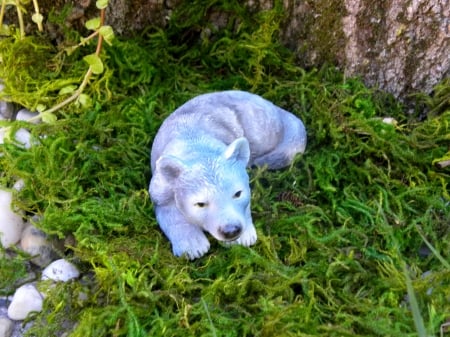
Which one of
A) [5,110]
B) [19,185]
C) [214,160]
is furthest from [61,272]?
[5,110]

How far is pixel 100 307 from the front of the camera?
6.49ft

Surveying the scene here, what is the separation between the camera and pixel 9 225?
2248 mm

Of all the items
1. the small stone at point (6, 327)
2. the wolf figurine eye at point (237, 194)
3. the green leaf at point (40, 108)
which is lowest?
the small stone at point (6, 327)

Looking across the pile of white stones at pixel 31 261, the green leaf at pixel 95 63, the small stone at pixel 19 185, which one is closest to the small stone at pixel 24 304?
the pile of white stones at pixel 31 261

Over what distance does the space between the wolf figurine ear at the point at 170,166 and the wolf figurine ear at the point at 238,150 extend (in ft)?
0.54

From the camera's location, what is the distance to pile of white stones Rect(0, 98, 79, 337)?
2.04 metres

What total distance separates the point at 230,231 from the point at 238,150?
31 cm

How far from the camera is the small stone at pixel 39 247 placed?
2217 millimetres

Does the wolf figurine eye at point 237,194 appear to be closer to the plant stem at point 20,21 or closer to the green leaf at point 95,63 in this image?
the green leaf at point 95,63

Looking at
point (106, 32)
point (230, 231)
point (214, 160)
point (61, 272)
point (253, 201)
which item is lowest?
point (61, 272)

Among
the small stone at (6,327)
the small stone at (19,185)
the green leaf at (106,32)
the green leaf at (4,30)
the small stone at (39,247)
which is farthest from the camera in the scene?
the green leaf at (4,30)

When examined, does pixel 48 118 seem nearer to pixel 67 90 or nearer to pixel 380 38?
pixel 67 90

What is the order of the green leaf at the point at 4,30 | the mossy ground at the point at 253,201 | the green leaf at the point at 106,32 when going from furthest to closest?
the green leaf at the point at 4,30 < the green leaf at the point at 106,32 < the mossy ground at the point at 253,201

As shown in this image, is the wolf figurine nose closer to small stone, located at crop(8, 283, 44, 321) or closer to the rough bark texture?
small stone, located at crop(8, 283, 44, 321)
